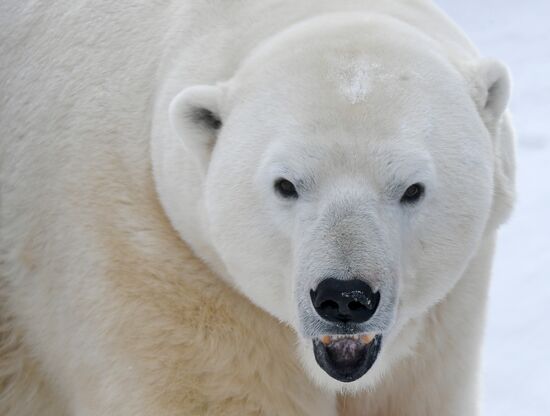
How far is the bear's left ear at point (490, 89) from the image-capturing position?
2850mm

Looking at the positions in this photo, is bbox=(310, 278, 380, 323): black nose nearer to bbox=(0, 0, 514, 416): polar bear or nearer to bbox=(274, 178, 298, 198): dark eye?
bbox=(0, 0, 514, 416): polar bear

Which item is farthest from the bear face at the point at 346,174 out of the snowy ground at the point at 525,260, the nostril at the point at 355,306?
the snowy ground at the point at 525,260

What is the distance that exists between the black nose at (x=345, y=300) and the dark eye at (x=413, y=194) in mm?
234

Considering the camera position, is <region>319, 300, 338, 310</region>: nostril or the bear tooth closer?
<region>319, 300, 338, 310</region>: nostril

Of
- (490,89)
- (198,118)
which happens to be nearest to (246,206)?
(198,118)

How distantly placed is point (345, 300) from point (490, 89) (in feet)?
2.27

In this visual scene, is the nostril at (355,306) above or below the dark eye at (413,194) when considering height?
below

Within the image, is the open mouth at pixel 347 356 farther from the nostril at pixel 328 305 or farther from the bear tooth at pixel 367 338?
the nostril at pixel 328 305

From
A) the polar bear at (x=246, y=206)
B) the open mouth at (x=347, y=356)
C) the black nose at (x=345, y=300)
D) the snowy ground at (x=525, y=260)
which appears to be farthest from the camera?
the snowy ground at (x=525, y=260)

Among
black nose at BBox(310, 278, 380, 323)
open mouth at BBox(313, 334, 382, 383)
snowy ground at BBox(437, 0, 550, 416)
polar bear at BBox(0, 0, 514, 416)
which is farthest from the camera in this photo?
snowy ground at BBox(437, 0, 550, 416)

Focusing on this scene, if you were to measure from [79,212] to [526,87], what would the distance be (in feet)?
12.1

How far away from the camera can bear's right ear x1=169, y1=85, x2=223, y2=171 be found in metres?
2.83

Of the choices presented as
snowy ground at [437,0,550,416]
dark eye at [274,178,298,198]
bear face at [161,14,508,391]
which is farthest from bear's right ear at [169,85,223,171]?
snowy ground at [437,0,550,416]

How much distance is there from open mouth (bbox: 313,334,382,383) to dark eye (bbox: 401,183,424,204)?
33cm
